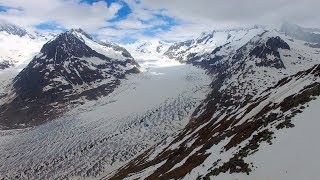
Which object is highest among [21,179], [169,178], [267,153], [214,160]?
[267,153]

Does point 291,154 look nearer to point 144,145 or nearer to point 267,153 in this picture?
point 267,153

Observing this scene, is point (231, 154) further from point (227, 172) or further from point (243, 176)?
point (243, 176)

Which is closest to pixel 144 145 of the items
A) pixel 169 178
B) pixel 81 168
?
pixel 81 168

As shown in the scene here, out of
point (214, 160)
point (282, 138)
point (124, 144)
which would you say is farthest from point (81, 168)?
point (282, 138)

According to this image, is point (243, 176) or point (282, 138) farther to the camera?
point (282, 138)

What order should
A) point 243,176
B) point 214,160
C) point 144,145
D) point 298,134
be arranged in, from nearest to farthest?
point 243,176
point 298,134
point 214,160
point 144,145

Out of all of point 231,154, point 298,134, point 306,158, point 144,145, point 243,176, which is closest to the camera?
point 306,158

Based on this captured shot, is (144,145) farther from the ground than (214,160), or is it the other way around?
(214,160)
